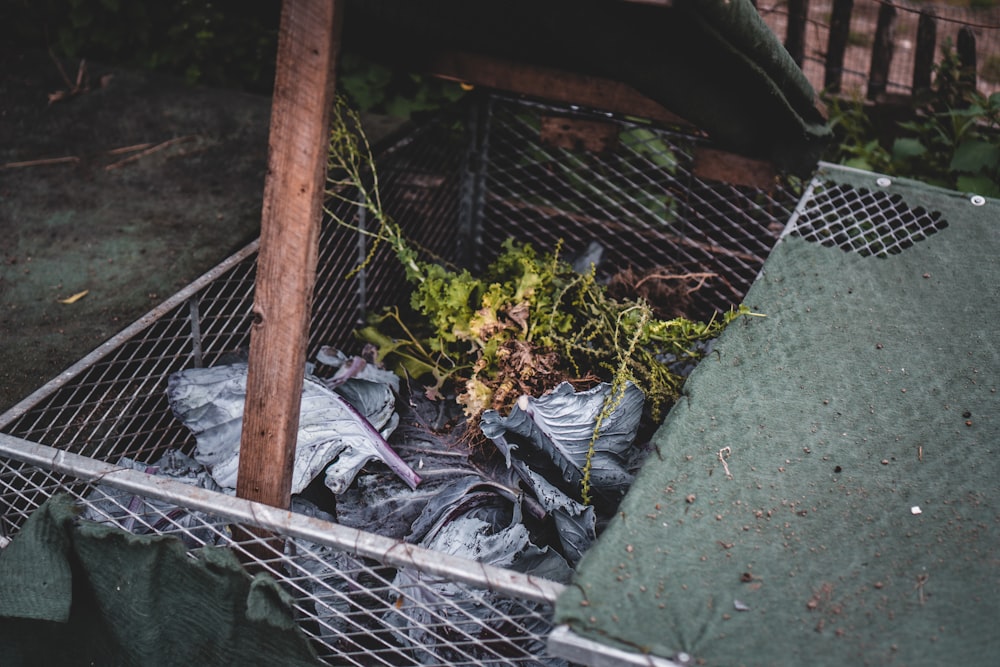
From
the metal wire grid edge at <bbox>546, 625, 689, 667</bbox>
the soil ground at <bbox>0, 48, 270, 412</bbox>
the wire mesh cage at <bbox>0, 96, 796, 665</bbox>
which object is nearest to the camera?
the metal wire grid edge at <bbox>546, 625, 689, 667</bbox>

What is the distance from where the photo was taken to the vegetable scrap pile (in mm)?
2189

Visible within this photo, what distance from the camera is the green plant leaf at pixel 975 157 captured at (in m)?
3.21

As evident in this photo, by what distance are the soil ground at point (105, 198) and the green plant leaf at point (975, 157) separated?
116 inches

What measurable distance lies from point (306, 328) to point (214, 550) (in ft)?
1.74

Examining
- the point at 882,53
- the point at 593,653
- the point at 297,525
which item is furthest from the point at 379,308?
the point at 882,53

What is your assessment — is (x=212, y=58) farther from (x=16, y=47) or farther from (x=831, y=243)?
(x=831, y=243)

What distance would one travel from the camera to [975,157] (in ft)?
10.6

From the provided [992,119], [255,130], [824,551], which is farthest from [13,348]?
[992,119]

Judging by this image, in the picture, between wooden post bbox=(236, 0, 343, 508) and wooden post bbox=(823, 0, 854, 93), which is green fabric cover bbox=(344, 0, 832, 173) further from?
wooden post bbox=(823, 0, 854, 93)

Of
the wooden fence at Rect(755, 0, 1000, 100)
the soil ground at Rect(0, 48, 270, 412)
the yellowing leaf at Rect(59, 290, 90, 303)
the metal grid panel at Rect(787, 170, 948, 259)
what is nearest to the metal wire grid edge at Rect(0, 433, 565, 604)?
the soil ground at Rect(0, 48, 270, 412)

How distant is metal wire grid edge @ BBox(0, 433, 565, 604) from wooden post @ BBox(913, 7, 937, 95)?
11.4 feet

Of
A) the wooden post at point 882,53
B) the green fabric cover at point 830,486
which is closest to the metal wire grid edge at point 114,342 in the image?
the green fabric cover at point 830,486

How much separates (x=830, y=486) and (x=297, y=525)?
116 centimetres

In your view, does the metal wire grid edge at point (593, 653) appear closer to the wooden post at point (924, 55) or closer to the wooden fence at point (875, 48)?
the wooden fence at point (875, 48)
